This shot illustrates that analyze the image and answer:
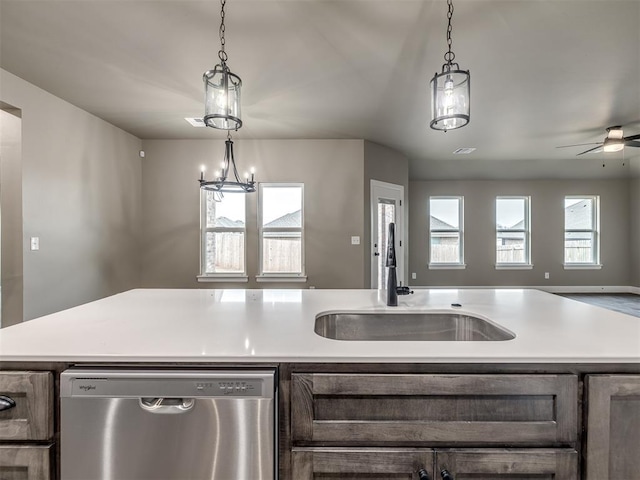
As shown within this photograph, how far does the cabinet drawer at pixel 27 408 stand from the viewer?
91 cm

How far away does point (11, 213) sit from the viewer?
2.95 meters

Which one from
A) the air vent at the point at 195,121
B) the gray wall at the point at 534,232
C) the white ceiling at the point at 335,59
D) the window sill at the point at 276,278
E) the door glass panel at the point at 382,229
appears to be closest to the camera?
the white ceiling at the point at 335,59

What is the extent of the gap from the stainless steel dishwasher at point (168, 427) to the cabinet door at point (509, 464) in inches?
20.6

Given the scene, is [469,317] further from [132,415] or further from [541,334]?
[132,415]

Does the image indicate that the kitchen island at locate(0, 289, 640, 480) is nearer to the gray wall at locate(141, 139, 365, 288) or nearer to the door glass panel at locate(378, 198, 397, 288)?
the gray wall at locate(141, 139, 365, 288)

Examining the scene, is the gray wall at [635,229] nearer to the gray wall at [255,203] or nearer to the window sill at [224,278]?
the gray wall at [255,203]

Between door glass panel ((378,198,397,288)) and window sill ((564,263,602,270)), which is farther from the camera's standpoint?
window sill ((564,263,602,270))

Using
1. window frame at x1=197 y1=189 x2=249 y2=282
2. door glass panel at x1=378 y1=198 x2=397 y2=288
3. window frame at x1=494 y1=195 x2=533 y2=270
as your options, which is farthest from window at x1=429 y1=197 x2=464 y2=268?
window frame at x1=197 y1=189 x2=249 y2=282

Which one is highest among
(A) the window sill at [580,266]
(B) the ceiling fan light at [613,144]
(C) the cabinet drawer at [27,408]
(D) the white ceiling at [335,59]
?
(D) the white ceiling at [335,59]

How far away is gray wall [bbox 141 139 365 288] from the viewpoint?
4.82 meters

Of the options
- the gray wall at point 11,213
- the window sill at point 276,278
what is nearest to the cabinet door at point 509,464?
the gray wall at point 11,213

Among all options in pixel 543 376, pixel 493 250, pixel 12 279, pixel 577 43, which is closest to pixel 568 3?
pixel 577 43

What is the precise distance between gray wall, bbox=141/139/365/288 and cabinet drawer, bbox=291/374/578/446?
154 inches

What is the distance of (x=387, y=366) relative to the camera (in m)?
0.93
